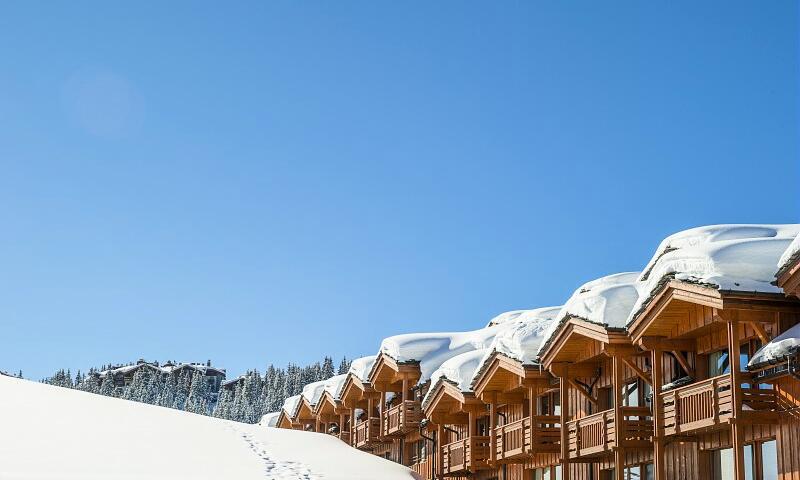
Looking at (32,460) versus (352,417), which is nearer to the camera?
(32,460)

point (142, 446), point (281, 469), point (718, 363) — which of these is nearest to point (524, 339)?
point (718, 363)

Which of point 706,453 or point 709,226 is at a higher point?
point 709,226

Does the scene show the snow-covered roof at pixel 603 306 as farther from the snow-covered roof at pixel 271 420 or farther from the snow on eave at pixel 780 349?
the snow-covered roof at pixel 271 420

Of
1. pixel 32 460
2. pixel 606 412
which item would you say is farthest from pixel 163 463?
pixel 606 412

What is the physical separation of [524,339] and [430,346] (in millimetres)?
10350

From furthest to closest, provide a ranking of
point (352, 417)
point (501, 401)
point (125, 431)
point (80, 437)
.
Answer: point (352, 417) < point (501, 401) < point (125, 431) < point (80, 437)

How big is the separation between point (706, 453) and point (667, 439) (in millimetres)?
879

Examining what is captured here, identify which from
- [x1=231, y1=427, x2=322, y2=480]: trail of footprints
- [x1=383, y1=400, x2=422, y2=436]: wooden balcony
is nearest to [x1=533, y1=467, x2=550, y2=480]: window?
[x1=383, y1=400, x2=422, y2=436]: wooden balcony

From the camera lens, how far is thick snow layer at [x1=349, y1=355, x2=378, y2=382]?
42594mm

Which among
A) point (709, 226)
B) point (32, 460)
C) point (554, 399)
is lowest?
point (32, 460)

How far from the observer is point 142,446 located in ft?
77.5

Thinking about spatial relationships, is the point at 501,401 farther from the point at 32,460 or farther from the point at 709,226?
the point at 32,460

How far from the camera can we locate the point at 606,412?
23938 mm

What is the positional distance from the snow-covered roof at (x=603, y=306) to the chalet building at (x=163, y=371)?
115 metres
